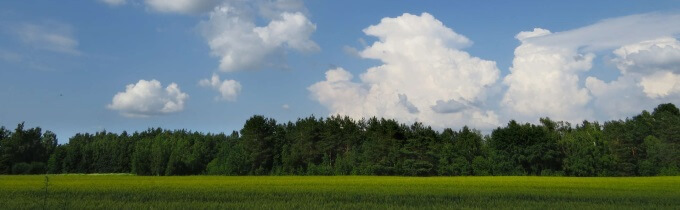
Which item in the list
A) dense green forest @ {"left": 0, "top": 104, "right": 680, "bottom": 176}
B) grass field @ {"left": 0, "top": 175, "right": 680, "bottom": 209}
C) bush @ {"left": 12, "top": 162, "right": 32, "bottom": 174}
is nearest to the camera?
grass field @ {"left": 0, "top": 175, "right": 680, "bottom": 209}

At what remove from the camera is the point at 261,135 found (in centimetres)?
11275

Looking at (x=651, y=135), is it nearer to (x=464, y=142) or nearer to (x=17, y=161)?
(x=464, y=142)

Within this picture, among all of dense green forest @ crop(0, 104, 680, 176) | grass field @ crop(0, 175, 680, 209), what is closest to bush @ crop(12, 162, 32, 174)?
dense green forest @ crop(0, 104, 680, 176)

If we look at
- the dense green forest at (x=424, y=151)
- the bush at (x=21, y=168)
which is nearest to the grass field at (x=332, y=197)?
the dense green forest at (x=424, y=151)

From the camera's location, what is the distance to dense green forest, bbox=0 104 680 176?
314ft

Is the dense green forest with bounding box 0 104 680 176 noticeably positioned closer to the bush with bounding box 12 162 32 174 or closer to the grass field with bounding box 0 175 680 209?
the bush with bounding box 12 162 32 174

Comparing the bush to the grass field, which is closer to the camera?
the grass field

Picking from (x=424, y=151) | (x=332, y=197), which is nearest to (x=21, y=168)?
(x=424, y=151)

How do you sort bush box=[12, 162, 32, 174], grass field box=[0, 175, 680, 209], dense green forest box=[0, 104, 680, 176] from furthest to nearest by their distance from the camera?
bush box=[12, 162, 32, 174]
dense green forest box=[0, 104, 680, 176]
grass field box=[0, 175, 680, 209]

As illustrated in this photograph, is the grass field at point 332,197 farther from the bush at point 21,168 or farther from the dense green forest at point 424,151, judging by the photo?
the bush at point 21,168

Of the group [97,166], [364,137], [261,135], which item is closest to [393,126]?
[364,137]

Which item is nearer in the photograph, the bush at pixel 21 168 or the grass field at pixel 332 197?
the grass field at pixel 332 197

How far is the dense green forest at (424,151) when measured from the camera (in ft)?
314

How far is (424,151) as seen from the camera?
327ft
